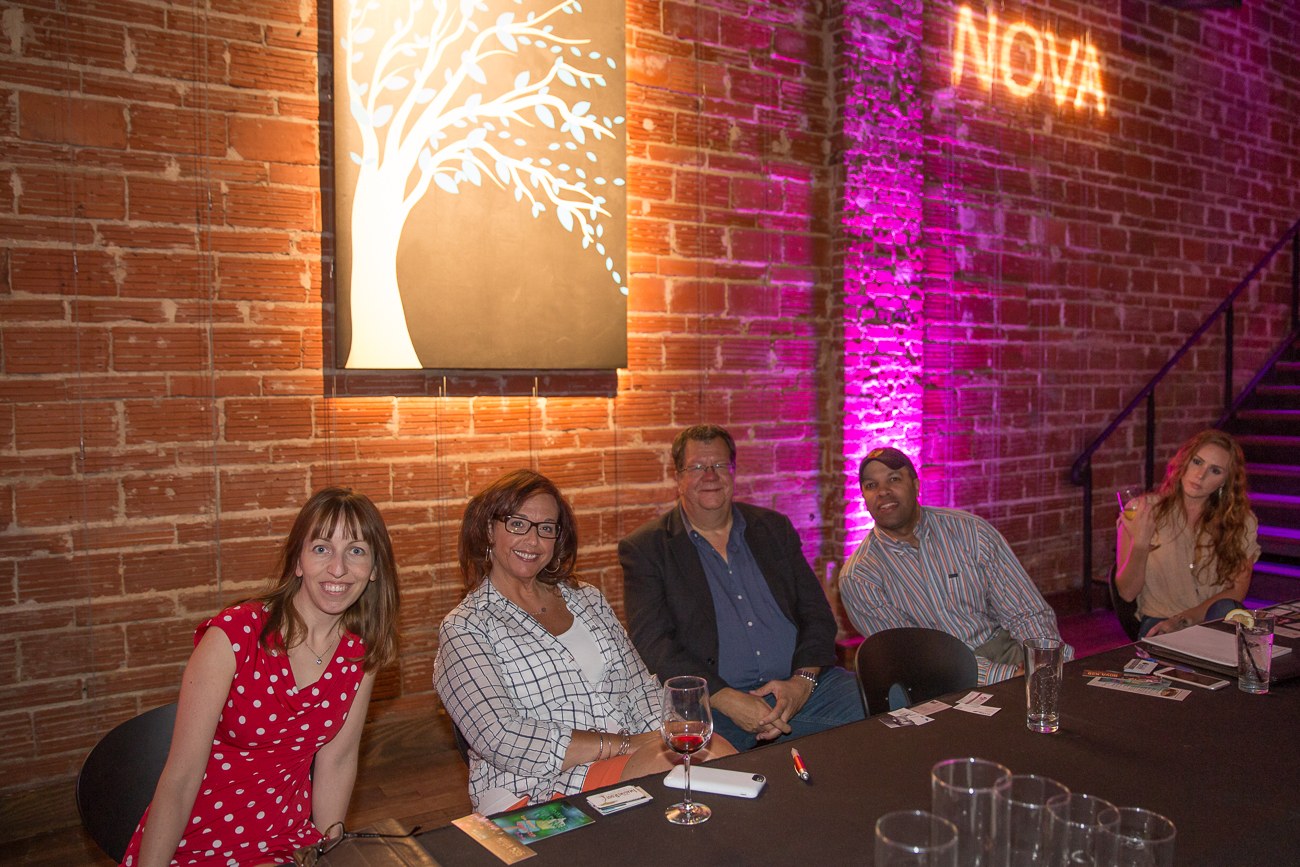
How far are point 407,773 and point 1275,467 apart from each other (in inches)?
213

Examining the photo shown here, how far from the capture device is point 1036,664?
1920 millimetres

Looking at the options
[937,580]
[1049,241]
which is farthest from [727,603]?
[1049,241]

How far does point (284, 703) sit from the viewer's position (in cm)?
192

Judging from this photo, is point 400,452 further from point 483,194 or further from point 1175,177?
point 1175,177

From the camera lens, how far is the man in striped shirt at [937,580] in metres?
3.08

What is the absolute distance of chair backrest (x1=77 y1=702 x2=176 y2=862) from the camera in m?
1.77

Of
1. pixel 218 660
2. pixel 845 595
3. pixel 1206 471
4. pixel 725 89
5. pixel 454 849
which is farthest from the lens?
pixel 725 89

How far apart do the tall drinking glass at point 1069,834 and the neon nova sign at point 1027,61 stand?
15.0ft

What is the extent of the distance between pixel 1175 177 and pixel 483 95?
488cm

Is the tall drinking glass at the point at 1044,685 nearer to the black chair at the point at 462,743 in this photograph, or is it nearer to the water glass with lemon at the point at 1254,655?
the water glass with lemon at the point at 1254,655

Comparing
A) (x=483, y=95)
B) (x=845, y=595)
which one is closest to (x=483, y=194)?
(x=483, y=95)

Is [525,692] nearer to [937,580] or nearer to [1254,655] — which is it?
[937,580]

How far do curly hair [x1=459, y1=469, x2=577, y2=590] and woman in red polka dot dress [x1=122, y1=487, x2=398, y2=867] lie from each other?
0.38 metres

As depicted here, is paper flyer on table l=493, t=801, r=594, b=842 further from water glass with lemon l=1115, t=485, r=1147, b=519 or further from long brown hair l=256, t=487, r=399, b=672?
water glass with lemon l=1115, t=485, r=1147, b=519
